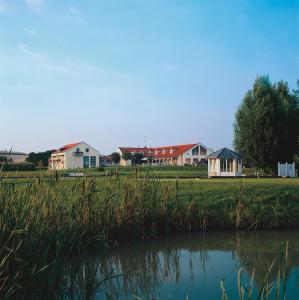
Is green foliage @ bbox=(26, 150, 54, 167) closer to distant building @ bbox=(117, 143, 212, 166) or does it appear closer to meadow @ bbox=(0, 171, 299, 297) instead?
meadow @ bbox=(0, 171, 299, 297)

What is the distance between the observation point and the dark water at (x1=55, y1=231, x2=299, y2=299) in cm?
526

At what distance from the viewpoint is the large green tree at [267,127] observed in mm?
30766

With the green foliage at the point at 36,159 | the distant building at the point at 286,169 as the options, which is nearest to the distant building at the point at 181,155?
the distant building at the point at 286,169

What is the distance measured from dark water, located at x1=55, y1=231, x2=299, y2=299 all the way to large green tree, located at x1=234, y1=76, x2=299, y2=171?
70.4 feet

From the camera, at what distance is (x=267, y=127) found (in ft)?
101

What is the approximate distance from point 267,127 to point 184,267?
25375 millimetres

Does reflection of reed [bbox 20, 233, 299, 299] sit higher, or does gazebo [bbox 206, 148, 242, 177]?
gazebo [bbox 206, 148, 242, 177]

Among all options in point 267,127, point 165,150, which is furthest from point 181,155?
point 267,127

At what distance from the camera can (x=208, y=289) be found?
223 inches

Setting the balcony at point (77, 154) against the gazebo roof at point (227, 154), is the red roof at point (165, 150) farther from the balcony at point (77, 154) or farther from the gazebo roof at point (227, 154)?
the gazebo roof at point (227, 154)

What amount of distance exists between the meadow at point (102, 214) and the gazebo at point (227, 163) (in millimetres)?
17997

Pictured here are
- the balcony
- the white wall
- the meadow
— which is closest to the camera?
the meadow

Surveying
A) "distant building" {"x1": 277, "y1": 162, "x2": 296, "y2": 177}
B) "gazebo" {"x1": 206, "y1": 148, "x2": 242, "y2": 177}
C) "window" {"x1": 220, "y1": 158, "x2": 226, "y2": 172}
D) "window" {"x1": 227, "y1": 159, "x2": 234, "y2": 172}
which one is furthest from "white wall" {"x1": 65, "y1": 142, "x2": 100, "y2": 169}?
"distant building" {"x1": 277, "y1": 162, "x2": 296, "y2": 177}

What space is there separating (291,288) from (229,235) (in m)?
4.05
